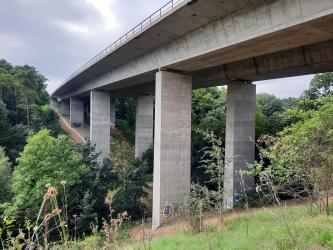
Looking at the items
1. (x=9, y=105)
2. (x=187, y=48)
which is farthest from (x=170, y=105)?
(x=9, y=105)

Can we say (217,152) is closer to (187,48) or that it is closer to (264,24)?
(264,24)

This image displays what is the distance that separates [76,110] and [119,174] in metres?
34.4

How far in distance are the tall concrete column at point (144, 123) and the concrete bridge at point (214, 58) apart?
26.5ft

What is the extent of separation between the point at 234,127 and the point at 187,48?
7.45 metres

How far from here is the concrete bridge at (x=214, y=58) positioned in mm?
9742

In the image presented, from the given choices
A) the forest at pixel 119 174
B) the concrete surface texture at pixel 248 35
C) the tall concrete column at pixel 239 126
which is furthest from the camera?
the tall concrete column at pixel 239 126

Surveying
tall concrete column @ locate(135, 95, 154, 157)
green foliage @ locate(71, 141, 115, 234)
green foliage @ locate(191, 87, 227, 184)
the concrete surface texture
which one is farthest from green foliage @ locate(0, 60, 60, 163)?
the concrete surface texture

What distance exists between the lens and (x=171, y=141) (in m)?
15.8

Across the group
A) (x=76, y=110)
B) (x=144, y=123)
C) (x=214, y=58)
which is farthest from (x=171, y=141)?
(x=76, y=110)

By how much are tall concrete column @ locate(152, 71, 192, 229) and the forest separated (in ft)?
3.87

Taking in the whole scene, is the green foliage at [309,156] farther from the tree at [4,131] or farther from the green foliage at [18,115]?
the tree at [4,131]

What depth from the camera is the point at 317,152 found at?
6.95 metres

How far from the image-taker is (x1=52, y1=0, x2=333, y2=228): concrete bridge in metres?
9.74

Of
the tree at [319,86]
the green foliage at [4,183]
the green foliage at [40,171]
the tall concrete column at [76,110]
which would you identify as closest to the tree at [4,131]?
the green foliage at [4,183]
